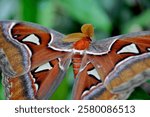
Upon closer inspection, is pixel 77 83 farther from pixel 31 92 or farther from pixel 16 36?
pixel 16 36

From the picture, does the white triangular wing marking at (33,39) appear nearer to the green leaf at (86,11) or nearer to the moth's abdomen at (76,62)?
the moth's abdomen at (76,62)

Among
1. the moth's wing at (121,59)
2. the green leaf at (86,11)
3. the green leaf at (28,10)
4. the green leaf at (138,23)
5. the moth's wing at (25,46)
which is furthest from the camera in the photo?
the green leaf at (138,23)

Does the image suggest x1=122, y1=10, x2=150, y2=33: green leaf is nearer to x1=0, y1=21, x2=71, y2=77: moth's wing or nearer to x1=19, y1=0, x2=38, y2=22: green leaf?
x1=19, y1=0, x2=38, y2=22: green leaf

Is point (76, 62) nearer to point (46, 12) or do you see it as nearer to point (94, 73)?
point (94, 73)

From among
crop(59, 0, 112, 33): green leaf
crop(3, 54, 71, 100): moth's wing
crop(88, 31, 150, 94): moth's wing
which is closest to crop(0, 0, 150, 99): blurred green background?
crop(59, 0, 112, 33): green leaf

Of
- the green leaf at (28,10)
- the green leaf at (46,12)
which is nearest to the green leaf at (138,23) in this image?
the green leaf at (46,12)

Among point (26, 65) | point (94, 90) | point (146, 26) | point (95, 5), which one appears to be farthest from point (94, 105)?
point (146, 26)

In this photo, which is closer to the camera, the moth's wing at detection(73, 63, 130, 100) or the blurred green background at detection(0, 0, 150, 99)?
the moth's wing at detection(73, 63, 130, 100)
